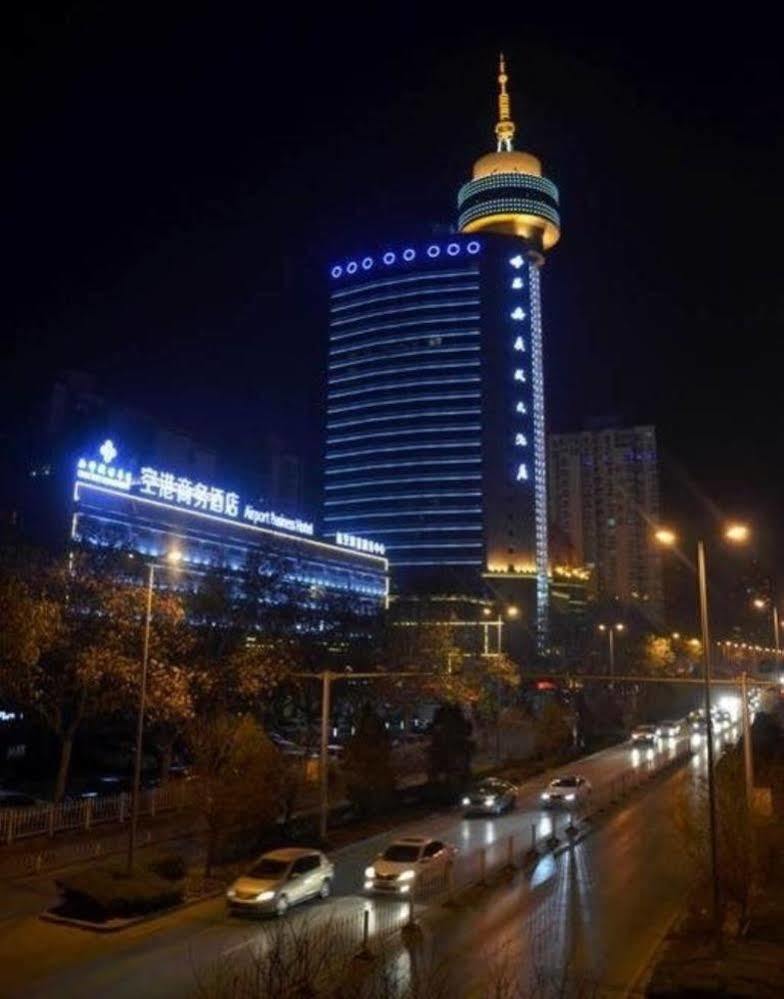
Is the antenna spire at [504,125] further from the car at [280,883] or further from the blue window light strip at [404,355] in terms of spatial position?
the car at [280,883]

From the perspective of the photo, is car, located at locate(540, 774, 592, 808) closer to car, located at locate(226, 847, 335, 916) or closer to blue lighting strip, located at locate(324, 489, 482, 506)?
car, located at locate(226, 847, 335, 916)

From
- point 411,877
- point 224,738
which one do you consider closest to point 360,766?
point 224,738

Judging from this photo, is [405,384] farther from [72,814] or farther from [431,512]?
[72,814]

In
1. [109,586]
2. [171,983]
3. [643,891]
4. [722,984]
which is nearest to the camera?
[722,984]

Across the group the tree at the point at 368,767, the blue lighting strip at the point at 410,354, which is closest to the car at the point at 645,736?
the tree at the point at 368,767

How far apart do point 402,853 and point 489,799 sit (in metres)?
14.7

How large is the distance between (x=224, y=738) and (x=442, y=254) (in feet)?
476

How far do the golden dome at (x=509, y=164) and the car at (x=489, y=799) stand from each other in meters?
156

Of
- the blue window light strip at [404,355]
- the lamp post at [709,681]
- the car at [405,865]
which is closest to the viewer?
the lamp post at [709,681]

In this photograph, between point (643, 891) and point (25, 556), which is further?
point (25, 556)

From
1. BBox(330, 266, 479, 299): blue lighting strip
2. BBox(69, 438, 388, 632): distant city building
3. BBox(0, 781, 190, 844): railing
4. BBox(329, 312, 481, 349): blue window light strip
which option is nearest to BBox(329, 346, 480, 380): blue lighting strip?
BBox(329, 312, 481, 349): blue window light strip

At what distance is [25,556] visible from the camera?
1553 inches

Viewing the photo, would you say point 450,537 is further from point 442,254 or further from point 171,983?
point 171,983

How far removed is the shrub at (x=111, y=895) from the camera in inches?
904
